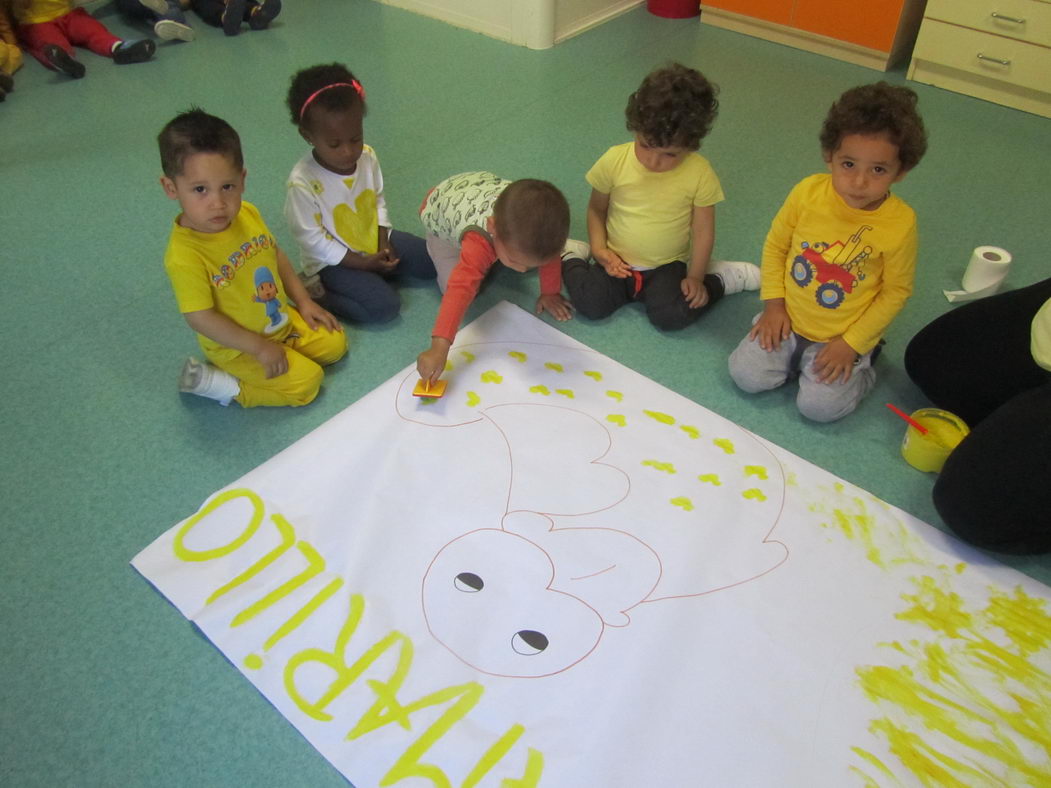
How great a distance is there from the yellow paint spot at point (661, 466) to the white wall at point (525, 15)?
1.92 meters

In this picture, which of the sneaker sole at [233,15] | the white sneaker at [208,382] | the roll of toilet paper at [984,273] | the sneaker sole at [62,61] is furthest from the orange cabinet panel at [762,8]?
the white sneaker at [208,382]

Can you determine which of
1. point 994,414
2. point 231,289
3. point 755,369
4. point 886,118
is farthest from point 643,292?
point 231,289

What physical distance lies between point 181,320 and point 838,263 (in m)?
1.22

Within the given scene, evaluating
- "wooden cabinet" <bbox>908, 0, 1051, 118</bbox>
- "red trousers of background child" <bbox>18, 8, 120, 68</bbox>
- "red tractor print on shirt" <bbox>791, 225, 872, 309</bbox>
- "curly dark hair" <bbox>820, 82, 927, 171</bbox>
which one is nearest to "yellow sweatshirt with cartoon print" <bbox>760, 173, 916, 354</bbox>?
"red tractor print on shirt" <bbox>791, 225, 872, 309</bbox>

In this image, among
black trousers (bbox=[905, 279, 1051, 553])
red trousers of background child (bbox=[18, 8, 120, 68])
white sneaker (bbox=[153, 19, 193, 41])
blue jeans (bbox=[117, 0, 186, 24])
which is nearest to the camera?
black trousers (bbox=[905, 279, 1051, 553])

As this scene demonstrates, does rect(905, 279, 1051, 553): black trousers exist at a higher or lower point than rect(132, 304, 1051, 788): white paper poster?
higher

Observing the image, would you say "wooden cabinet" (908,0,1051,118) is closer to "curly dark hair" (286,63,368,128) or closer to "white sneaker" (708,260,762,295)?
"white sneaker" (708,260,762,295)

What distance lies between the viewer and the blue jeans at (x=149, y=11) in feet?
8.76

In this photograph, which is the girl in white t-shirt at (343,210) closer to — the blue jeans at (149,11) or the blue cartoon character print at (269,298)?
the blue cartoon character print at (269,298)

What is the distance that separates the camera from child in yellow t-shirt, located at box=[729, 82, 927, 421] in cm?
113

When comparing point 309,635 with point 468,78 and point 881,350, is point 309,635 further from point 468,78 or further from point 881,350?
point 468,78

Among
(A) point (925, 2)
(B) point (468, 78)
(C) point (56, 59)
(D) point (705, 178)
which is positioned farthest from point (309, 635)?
(A) point (925, 2)

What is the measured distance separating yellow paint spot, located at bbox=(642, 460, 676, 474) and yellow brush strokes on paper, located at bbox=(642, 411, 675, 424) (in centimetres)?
10

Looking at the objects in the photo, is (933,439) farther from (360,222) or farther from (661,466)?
(360,222)
